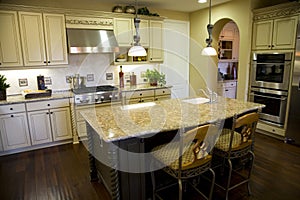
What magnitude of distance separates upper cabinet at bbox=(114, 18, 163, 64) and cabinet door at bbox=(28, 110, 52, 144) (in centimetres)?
172

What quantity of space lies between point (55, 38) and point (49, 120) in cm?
143

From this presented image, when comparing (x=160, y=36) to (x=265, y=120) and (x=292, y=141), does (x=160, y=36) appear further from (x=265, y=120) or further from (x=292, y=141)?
(x=292, y=141)

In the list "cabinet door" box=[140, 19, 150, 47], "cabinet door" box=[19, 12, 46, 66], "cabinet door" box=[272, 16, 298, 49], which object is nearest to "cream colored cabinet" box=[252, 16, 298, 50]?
"cabinet door" box=[272, 16, 298, 49]

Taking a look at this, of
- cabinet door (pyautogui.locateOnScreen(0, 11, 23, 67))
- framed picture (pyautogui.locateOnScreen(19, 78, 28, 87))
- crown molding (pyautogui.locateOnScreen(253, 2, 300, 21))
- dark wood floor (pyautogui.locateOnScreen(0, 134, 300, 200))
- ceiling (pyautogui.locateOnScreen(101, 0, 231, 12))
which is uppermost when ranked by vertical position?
ceiling (pyautogui.locateOnScreen(101, 0, 231, 12))

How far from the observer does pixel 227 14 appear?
4.43 meters

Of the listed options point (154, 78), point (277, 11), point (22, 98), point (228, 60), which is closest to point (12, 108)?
point (22, 98)

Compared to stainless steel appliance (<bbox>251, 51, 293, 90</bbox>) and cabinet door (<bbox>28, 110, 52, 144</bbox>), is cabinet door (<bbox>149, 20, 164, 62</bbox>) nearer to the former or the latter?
stainless steel appliance (<bbox>251, 51, 293, 90</bbox>)

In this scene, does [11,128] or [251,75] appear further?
[251,75]

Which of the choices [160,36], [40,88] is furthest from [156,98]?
[40,88]

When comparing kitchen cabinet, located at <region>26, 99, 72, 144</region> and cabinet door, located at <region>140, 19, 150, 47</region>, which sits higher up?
cabinet door, located at <region>140, 19, 150, 47</region>

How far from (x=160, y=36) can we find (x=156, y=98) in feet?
4.55

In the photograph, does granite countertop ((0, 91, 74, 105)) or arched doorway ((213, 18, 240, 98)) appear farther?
arched doorway ((213, 18, 240, 98))

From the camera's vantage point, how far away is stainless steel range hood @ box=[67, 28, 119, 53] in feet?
12.2

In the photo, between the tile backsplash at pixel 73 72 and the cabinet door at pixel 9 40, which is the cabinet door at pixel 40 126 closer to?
the tile backsplash at pixel 73 72
